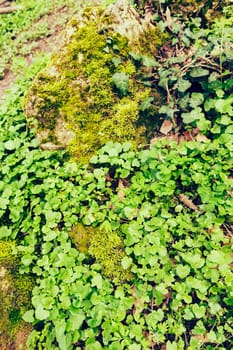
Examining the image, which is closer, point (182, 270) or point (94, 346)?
point (94, 346)

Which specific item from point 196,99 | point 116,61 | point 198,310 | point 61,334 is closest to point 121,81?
point 116,61

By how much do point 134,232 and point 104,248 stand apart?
305mm

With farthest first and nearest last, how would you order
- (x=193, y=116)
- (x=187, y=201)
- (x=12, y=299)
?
(x=193, y=116), (x=187, y=201), (x=12, y=299)

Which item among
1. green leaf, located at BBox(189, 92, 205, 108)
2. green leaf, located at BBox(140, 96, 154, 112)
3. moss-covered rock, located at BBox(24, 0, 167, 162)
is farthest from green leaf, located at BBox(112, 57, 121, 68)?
green leaf, located at BBox(189, 92, 205, 108)

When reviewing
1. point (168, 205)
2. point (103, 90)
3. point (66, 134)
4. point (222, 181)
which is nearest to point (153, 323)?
point (168, 205)

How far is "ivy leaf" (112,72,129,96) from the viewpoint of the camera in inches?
118

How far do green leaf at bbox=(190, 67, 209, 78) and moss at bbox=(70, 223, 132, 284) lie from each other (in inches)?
62.9

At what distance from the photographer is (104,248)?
8.59 feet

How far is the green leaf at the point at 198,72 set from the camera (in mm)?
3035

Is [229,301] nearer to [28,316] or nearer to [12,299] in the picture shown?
[28,316]

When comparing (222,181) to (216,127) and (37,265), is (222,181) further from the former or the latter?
(37,265)

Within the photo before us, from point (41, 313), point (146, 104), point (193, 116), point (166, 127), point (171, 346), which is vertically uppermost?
point (146, 104)

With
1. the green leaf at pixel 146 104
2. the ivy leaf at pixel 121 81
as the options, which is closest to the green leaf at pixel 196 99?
the green leaf at pixel 146 104

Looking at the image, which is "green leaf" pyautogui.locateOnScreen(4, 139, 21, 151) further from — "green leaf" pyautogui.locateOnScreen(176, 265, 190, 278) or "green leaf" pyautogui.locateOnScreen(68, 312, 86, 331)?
"green leaf" pyautogui.locateOnScreen(176, 265, 190, 278)
